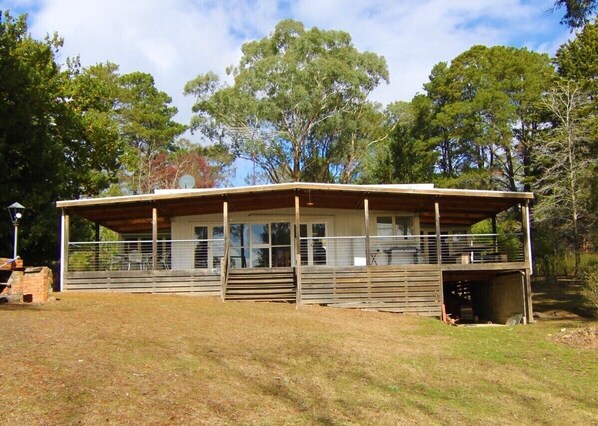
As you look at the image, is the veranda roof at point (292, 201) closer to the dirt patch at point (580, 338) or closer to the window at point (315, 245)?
the window at point (315, 245)

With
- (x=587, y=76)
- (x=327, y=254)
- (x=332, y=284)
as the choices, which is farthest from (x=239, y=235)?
(x=587, y=76)

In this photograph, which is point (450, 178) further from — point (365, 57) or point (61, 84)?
point (61, 84)

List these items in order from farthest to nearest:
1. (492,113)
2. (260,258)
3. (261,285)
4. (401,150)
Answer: (401,150), (492,113), (260,258), (261,285)

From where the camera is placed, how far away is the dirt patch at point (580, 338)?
1208 centimetres

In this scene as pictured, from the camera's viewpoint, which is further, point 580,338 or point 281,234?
point 281,234

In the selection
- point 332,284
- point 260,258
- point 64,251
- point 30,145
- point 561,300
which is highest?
point 30,145

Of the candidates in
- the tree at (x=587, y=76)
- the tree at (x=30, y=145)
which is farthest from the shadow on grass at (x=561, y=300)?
the tree at (x=30, y=145)

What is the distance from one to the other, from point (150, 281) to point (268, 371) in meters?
10.8

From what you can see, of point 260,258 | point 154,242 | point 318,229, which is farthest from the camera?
point 318,229

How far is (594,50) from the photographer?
30625 millimetres

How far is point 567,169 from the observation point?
27344mm

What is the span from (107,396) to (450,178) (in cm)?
3466

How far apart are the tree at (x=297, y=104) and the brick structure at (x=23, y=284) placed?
83.4 ft

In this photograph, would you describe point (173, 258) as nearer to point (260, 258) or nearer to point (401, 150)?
point (260, 258)
